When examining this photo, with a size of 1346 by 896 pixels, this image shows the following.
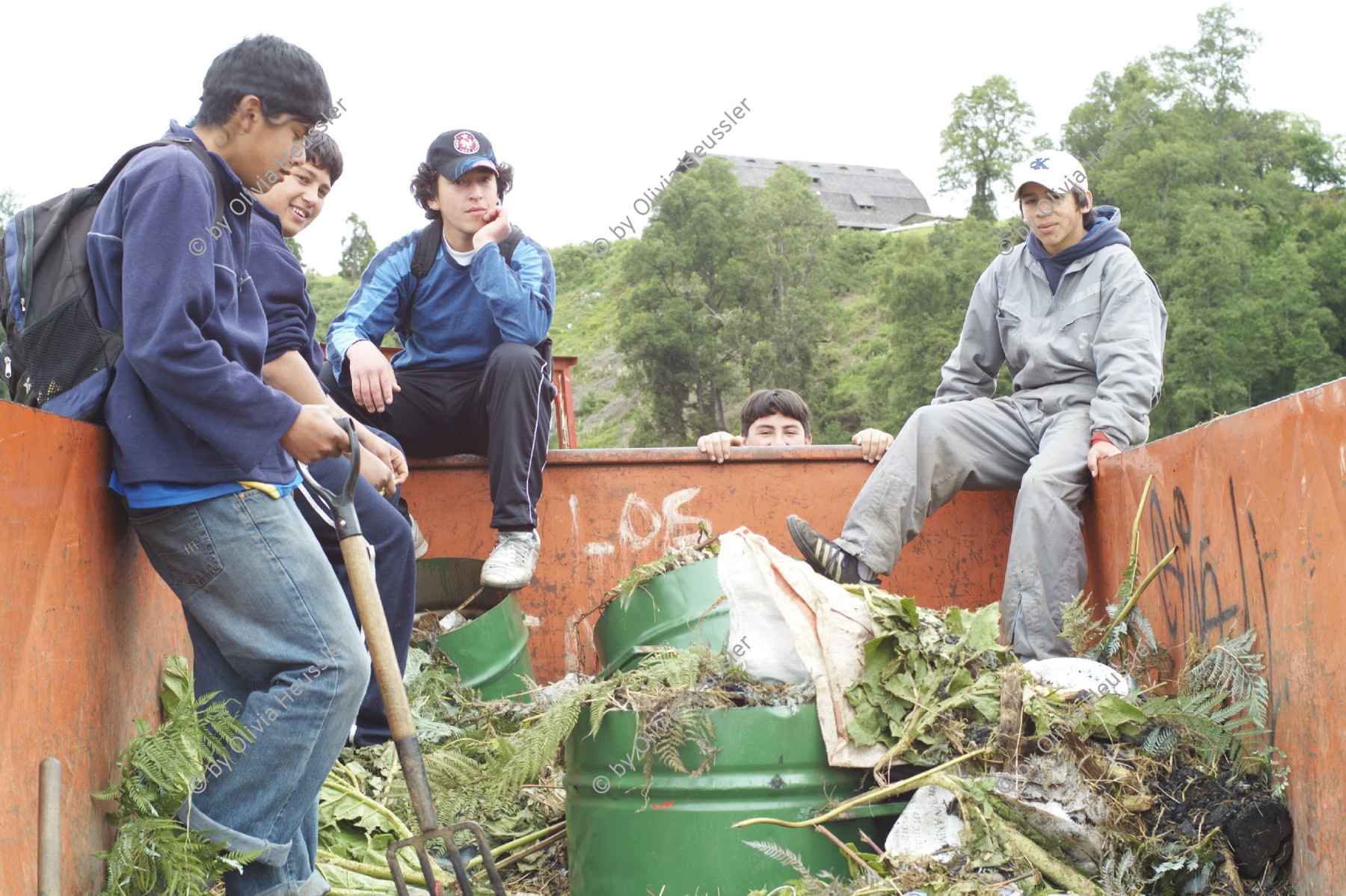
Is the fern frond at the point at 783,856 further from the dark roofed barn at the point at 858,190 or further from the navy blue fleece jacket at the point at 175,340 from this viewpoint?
the dark roofed barn at the point at 858,190

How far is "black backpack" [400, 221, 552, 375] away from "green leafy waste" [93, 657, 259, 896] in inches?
92.7

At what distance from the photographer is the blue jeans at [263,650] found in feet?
7.16

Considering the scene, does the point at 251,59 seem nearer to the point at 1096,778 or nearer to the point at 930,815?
the point at 930,815

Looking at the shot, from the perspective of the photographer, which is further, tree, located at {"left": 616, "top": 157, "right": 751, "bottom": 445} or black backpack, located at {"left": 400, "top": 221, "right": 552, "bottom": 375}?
tree, located at {"left": 616, "top": 157, "right": 751, "bottom": 445}

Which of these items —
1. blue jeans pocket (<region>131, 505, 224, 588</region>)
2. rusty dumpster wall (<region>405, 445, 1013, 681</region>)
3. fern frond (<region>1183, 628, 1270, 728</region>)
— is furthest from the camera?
rusty dumpster wall (<region>405, 445, 1013, 681</region>)

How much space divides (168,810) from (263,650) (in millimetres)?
360

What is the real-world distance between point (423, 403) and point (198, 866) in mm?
2400

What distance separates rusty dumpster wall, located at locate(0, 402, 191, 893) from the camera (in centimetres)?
190

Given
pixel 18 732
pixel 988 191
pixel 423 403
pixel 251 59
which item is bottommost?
pixel 18 732

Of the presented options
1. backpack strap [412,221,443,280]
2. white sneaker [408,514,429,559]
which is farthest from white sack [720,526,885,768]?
backpack strap [412,221,443,280]

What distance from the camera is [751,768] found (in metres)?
2.65

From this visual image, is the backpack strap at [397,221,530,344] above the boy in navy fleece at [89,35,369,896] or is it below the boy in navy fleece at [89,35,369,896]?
above

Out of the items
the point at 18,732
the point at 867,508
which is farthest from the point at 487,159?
the point at 18,732

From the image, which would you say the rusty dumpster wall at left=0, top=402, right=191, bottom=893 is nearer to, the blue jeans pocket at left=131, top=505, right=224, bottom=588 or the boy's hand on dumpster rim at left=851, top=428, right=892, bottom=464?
the blue jeans pocket at left=131, top=505, right=224, bottom=588
